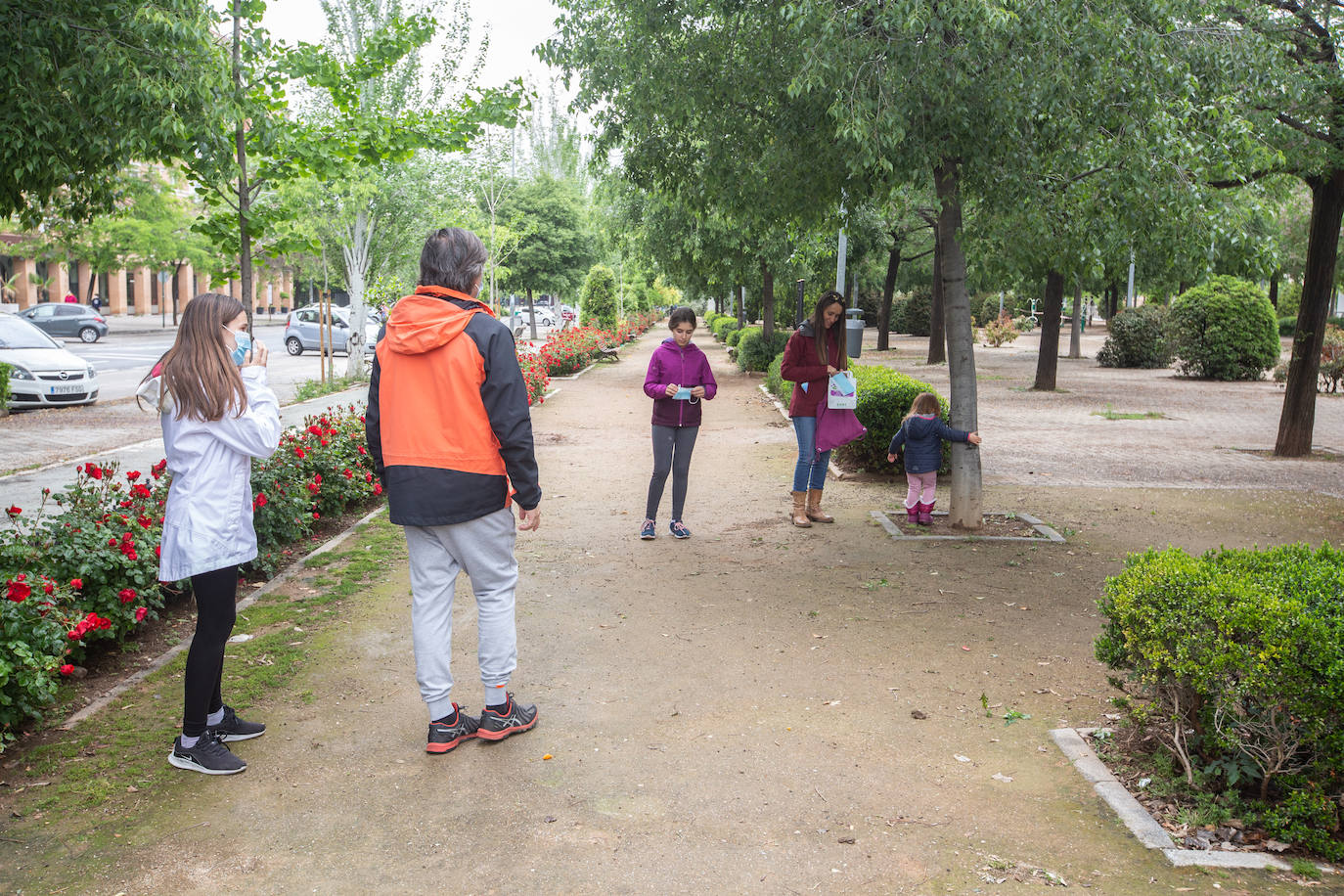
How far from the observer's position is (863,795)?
12.0 ft

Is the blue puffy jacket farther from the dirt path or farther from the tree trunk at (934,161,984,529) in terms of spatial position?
the dirt path

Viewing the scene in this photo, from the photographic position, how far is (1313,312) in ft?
37.3

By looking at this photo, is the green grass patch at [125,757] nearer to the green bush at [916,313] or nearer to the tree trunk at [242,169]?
the tree trunk at [242,169]

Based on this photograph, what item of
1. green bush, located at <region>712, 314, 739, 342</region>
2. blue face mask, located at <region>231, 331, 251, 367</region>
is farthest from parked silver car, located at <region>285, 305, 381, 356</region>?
blue face mask, located at <region>231, 331, 251, 367</region>

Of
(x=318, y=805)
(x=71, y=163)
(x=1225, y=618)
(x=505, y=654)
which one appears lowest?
(x=318, y=805)

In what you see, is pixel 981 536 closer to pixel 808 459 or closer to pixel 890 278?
pixel 808 459

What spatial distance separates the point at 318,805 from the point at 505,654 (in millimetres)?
857

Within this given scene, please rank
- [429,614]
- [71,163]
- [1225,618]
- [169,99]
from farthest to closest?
[71,163] → [169,99] → [429,614] → [1225,618]

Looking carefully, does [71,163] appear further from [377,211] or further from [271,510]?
[377,211]

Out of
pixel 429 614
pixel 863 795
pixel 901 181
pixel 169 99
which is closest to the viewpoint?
pixel 863 795

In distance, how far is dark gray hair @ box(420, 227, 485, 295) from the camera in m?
3.85

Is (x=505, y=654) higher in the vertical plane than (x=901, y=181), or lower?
lower

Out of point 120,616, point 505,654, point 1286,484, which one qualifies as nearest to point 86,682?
point 120,616

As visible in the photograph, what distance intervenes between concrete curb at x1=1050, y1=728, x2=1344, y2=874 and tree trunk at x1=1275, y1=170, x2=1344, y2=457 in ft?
28.5
